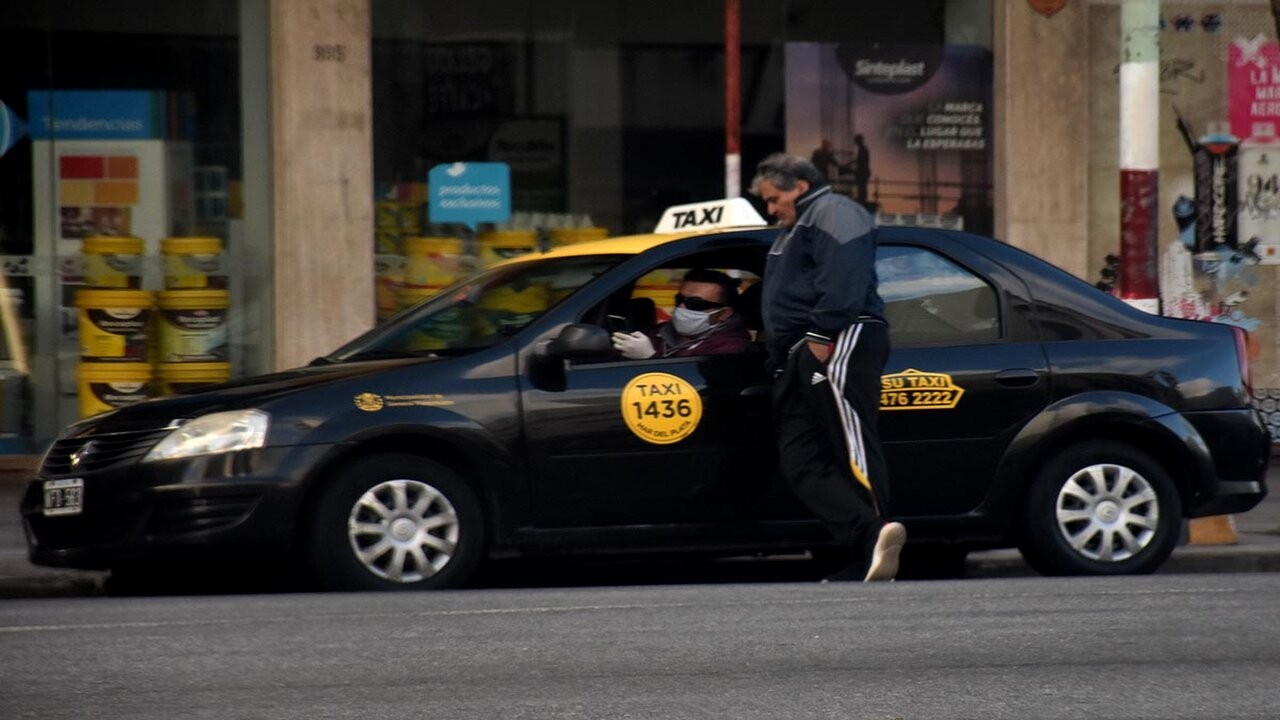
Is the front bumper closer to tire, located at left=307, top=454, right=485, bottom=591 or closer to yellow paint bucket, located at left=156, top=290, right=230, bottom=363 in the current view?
tire, located at left=307, top=454, right=485, bottom=591

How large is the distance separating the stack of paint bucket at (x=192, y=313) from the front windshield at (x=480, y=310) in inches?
211

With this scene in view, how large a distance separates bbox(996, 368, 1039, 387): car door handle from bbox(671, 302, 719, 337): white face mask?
1.18 meters

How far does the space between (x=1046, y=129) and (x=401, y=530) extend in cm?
801

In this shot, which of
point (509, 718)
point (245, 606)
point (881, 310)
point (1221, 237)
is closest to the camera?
point (509, 718)

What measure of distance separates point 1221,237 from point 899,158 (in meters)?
2.37

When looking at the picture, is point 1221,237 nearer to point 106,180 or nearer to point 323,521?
point 106,180

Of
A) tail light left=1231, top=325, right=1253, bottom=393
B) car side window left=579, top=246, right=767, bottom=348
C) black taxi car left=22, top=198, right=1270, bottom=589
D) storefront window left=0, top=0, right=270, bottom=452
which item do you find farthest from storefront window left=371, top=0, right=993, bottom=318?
tail light left=1231, top=325, right=1253, bottom=393

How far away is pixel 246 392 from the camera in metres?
8.29

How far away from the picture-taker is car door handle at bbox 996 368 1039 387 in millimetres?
8633

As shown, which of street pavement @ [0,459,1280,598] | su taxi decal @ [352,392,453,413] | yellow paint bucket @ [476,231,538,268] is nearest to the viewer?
su taxi decal @ [352,392,453,413]

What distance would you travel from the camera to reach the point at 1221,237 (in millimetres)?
15141

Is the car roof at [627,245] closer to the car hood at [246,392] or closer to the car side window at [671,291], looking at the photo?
the car side window at [671,291]

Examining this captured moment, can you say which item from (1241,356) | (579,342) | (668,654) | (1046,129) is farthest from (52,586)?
(1046,129)

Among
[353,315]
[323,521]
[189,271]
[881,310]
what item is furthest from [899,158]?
[323,521]
